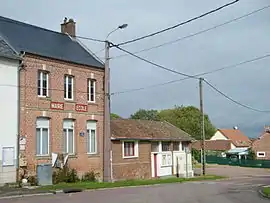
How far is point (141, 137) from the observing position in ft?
133

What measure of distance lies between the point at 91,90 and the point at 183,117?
6690 cm

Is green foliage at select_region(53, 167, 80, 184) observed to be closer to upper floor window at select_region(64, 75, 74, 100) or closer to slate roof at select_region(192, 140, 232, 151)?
upper floor window at select_region(64, 75, 74, 100)

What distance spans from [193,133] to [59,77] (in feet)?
223

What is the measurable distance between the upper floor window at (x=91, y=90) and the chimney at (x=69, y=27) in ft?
19.7

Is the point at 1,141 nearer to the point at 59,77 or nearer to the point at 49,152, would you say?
the point at 49,152

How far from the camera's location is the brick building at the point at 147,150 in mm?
37656

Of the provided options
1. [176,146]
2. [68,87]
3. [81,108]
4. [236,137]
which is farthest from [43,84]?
[236,137]

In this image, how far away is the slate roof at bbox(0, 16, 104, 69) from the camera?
3081 cm

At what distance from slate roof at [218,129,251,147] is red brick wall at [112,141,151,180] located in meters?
67.7

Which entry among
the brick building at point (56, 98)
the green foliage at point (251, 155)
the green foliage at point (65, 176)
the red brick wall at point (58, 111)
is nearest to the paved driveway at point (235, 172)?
the green foliage at point (251, 155)

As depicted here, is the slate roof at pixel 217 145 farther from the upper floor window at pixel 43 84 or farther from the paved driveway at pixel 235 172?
the upper floor window at pixel 43 84

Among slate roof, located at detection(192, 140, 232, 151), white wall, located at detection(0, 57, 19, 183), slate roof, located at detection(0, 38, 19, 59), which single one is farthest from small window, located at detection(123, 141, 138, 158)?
slate roof, located at detection(192, 140, 232, 151)

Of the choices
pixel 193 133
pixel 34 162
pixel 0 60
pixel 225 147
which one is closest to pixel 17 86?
pixel 0 60

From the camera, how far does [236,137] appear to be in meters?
112
